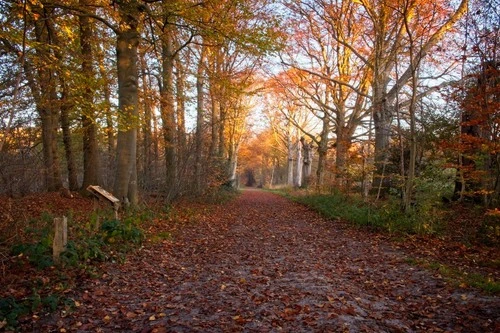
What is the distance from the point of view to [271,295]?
17.5 ft

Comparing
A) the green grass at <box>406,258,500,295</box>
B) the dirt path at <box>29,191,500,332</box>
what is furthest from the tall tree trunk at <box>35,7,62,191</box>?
the green grass at <box>406,258,500,295</box>

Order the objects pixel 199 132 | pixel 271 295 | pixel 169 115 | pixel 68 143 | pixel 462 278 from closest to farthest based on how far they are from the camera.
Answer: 1. pixel 271 295
2. pixel 462 278
3. pixel 68 143
4. pixel 199 132
5. pixel 169 115

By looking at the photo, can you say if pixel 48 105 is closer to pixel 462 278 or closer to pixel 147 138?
pixel 147 138

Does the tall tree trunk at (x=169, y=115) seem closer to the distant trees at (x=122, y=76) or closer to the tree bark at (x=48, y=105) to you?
the distant trees at (x=122, y=76)

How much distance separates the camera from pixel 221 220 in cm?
1325

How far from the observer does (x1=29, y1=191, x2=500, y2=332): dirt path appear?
4.34 metres

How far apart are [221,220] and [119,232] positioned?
5931 mm

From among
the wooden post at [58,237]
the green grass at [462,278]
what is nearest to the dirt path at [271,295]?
the green grass at [462,278]

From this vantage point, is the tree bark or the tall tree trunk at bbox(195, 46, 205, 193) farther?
the tall tree trunk at bbox(195, 46, 205, 193)

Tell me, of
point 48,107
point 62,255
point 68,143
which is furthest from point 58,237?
point 68,143

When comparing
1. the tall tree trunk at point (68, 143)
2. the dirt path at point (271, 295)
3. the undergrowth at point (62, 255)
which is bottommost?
the dirt path at point (271, 295)

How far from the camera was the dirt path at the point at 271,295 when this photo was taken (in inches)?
171

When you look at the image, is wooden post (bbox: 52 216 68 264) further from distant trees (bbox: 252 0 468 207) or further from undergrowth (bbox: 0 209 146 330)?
distant trees (bbox: 252 0 468 207)

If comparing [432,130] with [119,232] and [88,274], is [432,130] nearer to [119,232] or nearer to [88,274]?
[119,232]
